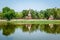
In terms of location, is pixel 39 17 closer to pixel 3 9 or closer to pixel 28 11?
pixel 28 11

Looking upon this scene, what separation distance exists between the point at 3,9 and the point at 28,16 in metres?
4.35

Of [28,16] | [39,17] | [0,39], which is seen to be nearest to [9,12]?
[28,16]

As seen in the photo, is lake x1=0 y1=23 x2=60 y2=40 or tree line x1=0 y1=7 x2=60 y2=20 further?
tree line x1=0 y1=7 x2=60 y2=20

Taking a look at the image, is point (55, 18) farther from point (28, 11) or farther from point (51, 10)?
point (28, 11)

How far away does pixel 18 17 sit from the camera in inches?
1164

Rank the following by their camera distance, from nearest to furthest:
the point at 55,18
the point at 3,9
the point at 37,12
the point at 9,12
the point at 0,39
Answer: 1. the point at 0,39
2. the point at 9,12
3. the point at 3,9
4. the point at 55,18
5. the point at 37,12

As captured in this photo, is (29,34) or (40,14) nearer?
(29,34)

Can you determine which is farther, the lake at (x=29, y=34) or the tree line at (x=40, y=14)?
the tree line at (x=40, y=14)

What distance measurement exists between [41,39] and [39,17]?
20275mm

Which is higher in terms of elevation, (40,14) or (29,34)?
(29,34)

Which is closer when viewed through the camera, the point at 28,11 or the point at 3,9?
the point at 3,9

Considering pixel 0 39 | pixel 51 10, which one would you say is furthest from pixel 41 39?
pixel 51 10

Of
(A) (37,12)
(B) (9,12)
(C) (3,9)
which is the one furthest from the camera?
(A) (37,12)

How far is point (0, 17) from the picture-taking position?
93.4 ft
